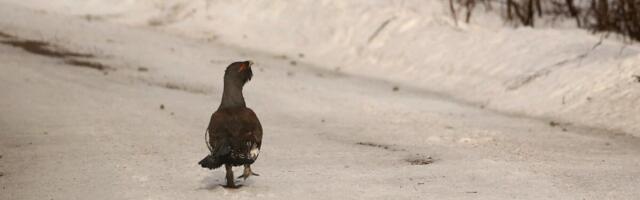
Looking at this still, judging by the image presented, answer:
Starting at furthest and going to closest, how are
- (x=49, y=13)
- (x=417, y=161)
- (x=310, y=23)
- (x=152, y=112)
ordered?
1. (x=49, y=13)
2. (x=310, y=23)
3. (x=152, y=112)
4. (x=417, y=161)

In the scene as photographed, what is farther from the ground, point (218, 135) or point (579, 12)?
point (218, 135)

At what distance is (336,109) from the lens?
1312 centimetres

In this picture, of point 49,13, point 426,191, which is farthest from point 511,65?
point 49,13

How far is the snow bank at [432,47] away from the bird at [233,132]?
5.80 m

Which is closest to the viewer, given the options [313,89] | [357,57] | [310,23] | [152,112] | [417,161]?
[417,161]

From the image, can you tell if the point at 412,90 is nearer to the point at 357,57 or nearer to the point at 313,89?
the point at 313,89

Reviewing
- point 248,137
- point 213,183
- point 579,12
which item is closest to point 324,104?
point 213,183

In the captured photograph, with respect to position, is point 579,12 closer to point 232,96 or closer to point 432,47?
point 432,47

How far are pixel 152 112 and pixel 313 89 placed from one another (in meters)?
3.36

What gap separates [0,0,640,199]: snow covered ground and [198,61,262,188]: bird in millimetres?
642

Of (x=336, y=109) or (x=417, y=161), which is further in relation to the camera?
(x=336, y=109)

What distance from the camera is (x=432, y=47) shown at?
17.3m

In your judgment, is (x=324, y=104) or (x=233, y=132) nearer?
(x=233, y=132)

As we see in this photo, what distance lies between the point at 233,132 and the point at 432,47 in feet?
35.5
